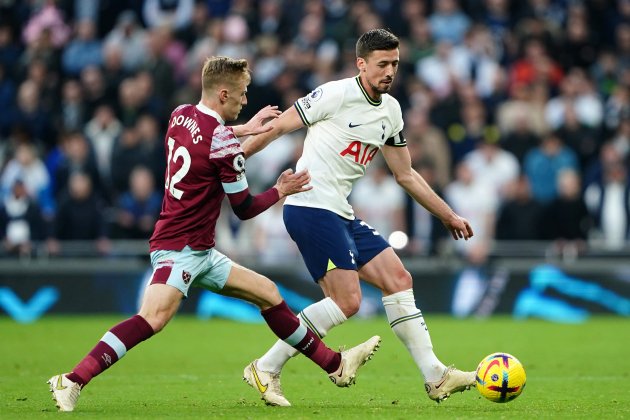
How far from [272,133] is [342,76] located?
11300 mm

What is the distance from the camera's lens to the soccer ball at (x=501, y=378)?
8875 mm

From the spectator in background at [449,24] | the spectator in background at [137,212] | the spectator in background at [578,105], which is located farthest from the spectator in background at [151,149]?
the spectator in background at [578,105]

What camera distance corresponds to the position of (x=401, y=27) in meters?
22.1

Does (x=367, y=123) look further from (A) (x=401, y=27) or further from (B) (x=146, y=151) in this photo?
(A) (x=401, y=27)

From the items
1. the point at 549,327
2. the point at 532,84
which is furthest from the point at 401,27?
the point at 549,327

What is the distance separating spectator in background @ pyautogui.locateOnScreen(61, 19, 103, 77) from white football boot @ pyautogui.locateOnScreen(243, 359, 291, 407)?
1410 centimetres

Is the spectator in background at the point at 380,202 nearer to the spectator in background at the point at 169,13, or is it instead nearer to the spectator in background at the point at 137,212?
the spectator in background at the point at 137,212

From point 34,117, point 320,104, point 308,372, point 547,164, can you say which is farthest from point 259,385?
point 34,117

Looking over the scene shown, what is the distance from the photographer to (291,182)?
866 cm

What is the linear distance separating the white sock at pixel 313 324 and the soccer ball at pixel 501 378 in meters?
1.15

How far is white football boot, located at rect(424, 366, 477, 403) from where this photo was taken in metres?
9.11

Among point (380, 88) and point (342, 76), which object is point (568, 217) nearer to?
point (342, 76)

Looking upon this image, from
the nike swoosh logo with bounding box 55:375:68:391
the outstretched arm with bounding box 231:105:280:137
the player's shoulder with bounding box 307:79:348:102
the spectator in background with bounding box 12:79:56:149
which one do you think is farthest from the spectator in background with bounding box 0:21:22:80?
the nike swoosh logo with bounding box 55:375:68:391

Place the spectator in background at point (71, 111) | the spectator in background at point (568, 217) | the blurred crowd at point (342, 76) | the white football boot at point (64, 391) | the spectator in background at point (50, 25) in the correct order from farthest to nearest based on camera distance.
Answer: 1. the spectator in background at point (50, 25)
2. the spectator in background at point (71, 111)
3. the blurred crowd at point (342, 76)
4. the spectator in background at point (568, 217)
5. the white football boot at point (64, 391)
